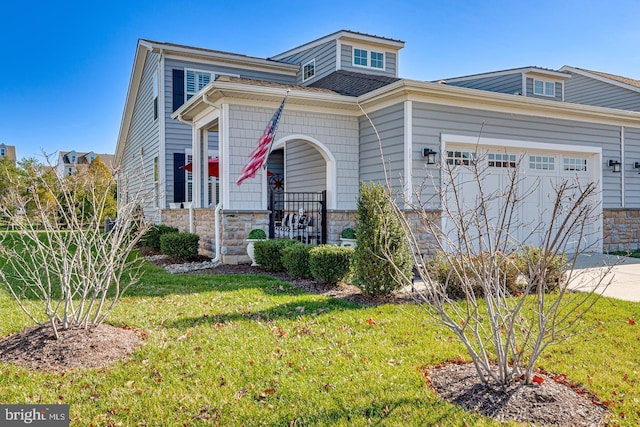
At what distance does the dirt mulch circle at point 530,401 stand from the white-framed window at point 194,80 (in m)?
13.0

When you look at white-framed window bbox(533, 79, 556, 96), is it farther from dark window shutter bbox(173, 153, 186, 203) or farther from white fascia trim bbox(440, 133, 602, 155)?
dark window shutter bbox(173, 153, 186, 203)

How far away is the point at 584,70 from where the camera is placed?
17.8 metres

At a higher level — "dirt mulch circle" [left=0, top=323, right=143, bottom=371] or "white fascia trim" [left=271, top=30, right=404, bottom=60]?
"white fascia trim" [left=271, top=30, right=404, bottom=60]

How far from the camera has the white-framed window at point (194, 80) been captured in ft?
47.1

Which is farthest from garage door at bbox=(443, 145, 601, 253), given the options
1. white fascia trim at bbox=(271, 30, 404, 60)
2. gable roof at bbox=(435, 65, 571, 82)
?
white fascia trim at bbox=(271, 30, 404, 60)

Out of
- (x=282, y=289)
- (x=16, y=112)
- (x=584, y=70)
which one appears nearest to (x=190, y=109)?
(x=282, y=289)

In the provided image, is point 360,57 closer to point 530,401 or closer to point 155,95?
point 155,95

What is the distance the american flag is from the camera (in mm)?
8039

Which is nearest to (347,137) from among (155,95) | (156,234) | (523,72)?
(156,234)

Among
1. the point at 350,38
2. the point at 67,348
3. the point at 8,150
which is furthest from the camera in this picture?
the point at 8,150

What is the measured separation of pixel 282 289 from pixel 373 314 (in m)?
1.80

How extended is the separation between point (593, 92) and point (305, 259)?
52.1 feet

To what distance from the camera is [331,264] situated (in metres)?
6.80

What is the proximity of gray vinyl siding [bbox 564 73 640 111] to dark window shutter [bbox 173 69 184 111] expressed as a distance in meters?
14.1
